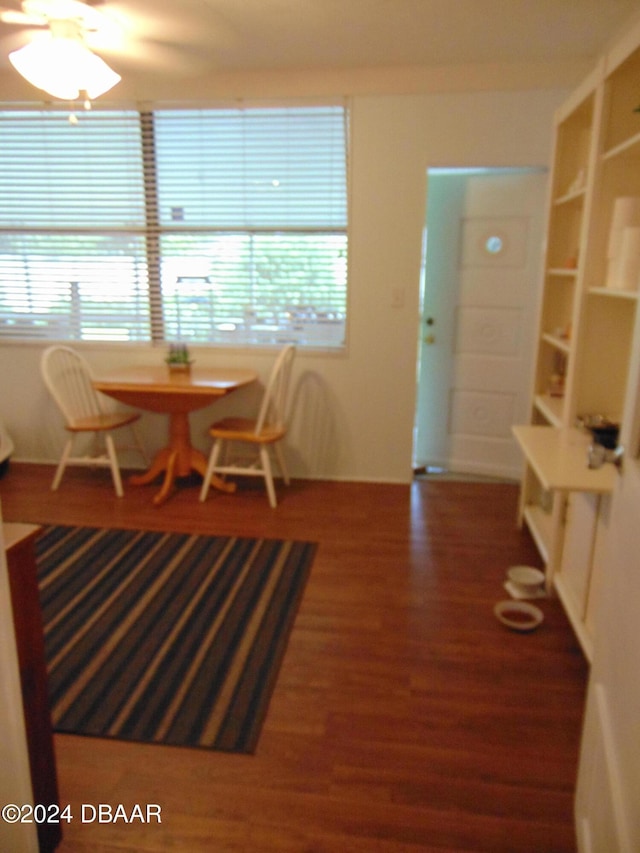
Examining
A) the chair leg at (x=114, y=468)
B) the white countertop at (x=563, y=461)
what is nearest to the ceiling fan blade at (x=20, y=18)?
the chair leg at (x=114, y=468)

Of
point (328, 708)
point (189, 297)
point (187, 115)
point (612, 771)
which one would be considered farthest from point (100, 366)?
point (612, 771)

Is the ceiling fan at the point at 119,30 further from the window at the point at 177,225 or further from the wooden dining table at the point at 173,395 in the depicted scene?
the wooden dining table at the point at 173,395

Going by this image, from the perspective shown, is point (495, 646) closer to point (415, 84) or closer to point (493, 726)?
point (493, 726)

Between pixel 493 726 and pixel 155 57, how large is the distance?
348 centimetres

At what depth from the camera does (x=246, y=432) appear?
3529 millimetres

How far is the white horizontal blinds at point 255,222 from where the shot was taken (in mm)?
3672

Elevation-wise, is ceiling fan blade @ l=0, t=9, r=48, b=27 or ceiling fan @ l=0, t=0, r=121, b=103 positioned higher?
ceiling fan blade @ l=0, t=9, r=48, b=27

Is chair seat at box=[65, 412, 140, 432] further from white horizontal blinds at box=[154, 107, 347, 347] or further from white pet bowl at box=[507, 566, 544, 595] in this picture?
white pet bowl at box=[507, 566, 544, 595]

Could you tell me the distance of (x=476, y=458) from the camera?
412 cm

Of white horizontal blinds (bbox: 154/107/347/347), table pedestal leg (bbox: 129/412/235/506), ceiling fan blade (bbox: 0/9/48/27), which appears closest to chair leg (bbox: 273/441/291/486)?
table pedestal leg (bbox: 129/412/235/506)

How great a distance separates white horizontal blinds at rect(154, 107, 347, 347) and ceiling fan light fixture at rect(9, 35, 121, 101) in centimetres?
127

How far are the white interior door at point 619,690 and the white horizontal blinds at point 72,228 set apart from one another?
3333mm

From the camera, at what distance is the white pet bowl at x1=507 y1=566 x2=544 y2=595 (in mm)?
2623

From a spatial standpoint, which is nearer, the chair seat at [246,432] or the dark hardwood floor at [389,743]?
the dark hardwood floor at [389,743]
